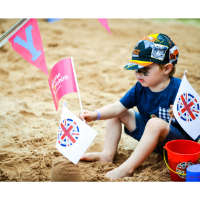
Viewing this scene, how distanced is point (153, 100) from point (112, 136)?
376 mm

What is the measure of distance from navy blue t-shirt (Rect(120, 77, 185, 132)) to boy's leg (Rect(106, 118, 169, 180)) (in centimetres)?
13

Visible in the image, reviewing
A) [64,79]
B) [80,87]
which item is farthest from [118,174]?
[80,87]

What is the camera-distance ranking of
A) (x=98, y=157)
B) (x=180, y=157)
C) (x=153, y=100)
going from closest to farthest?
1. (x=180, y=157)
2. (x=153, y=100)
3. (x=98, y=157)

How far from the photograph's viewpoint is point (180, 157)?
138 centimetres

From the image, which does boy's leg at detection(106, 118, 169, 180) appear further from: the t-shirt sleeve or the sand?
the t-shirt sleeve

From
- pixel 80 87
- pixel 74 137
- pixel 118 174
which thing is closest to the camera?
pixel 74 137

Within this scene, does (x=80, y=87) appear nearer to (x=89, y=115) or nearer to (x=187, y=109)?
(x=89, y=115)

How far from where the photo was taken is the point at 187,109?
1398 millimetres

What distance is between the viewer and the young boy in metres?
1.48

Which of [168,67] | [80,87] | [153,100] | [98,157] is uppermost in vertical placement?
[168,67]

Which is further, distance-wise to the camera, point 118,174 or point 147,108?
point 147,108

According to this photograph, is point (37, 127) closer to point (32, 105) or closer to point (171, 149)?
point (32, 105)

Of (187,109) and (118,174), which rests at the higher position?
(187,109)

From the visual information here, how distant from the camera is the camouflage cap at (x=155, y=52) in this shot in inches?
59.7
